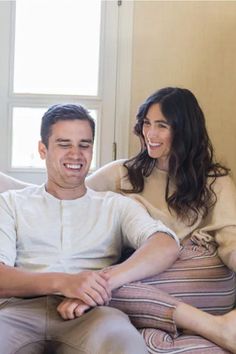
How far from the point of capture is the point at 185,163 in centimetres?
201

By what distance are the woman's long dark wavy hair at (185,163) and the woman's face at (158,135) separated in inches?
0.7

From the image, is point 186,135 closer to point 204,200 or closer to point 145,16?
point 204,200

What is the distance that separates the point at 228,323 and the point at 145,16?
160 centimetres

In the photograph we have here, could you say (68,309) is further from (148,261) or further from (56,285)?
(148,261)

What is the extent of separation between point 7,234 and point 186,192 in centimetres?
70

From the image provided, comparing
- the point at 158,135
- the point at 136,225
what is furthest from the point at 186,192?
the point at 136,225

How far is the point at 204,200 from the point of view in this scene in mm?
1934

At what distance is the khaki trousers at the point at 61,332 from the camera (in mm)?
1253

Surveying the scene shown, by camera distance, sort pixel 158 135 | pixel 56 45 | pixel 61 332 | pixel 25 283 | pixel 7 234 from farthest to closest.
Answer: pixel 56 45 < pixel 158 135 < pixel 7 234 < pixel 25 283 < pixel 61 332

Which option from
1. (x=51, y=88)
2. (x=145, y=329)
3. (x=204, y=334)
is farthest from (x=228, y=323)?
(x=51, y=88)

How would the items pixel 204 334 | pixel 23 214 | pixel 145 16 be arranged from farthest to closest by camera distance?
pixel 145 16 < pixel 23 214 < pixel 204 334

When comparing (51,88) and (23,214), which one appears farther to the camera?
(51,88)

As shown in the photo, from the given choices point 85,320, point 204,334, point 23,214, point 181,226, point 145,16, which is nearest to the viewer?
point 85,320

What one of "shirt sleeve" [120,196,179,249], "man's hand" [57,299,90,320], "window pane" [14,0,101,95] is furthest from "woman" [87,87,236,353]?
"window pane" [14,0,101,95]
